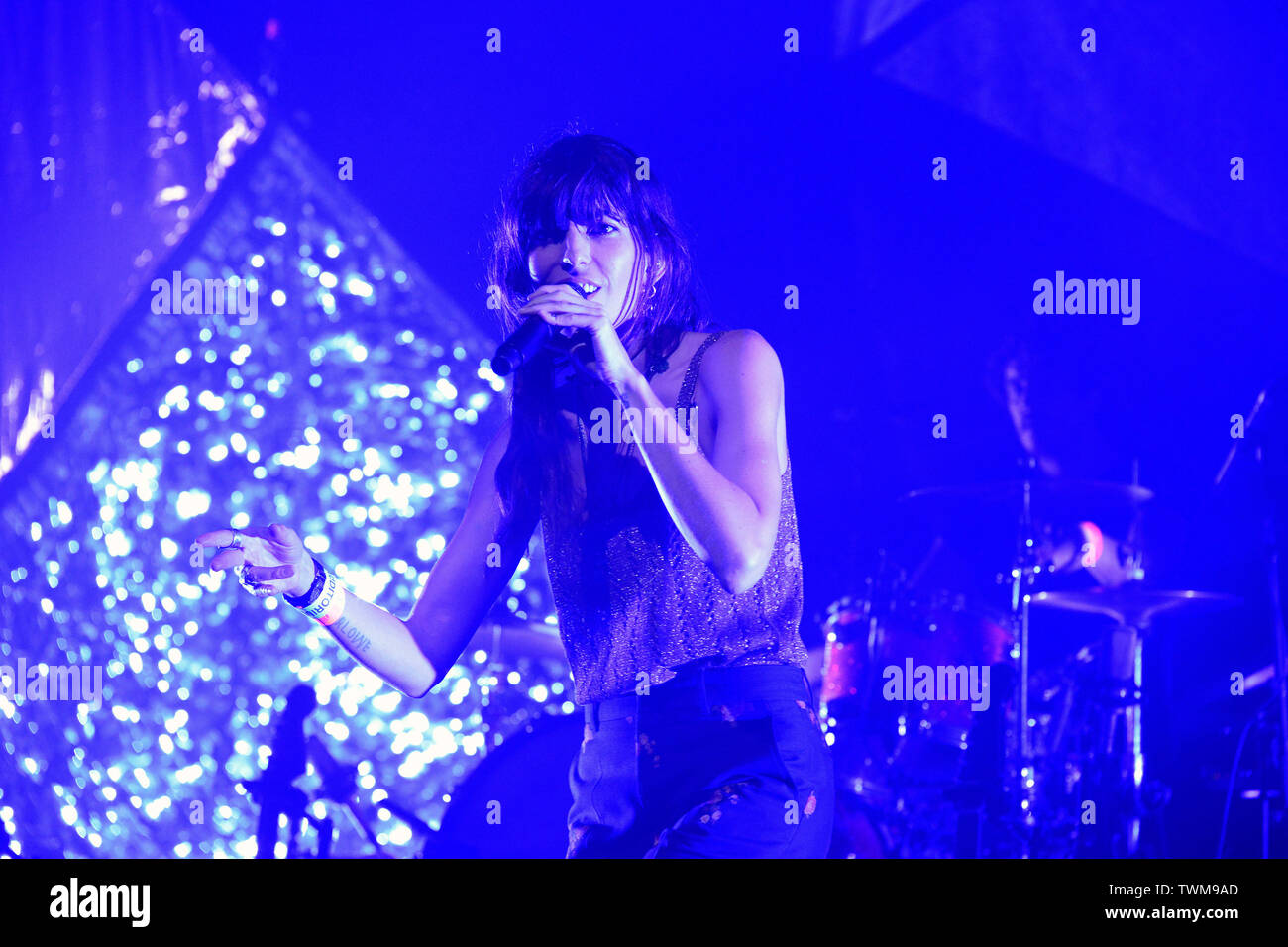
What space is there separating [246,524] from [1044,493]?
5.20 feet

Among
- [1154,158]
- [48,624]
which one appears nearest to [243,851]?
[48,624]

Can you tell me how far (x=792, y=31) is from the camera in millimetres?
2379

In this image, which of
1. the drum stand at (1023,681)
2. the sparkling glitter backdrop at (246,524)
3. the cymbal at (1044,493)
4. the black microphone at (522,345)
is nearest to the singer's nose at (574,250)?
the black microphone at (522,345)

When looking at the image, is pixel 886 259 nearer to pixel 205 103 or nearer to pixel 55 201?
pixel 205 103

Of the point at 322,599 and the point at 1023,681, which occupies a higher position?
the point at 322,599

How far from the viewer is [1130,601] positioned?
2.20 metres

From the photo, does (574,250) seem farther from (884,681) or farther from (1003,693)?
(1003,693)

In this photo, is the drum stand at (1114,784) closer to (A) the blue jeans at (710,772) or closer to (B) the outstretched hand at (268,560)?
(A) the blue jeans at (710,772)

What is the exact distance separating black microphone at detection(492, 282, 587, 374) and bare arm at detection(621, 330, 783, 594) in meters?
0.15

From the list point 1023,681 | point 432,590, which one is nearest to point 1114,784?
point 1023,681

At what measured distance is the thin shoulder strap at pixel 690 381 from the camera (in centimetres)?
183

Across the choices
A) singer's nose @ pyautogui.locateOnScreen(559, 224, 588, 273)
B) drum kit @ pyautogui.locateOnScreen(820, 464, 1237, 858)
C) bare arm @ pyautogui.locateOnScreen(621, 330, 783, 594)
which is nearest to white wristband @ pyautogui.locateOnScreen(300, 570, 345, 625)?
bare arm @ pyautogui.locateOnScreen(621, 330, 783, 594)

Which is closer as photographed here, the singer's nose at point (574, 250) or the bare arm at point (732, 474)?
the bare arm at point (732, 474)

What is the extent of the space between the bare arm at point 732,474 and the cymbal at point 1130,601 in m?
0.80
